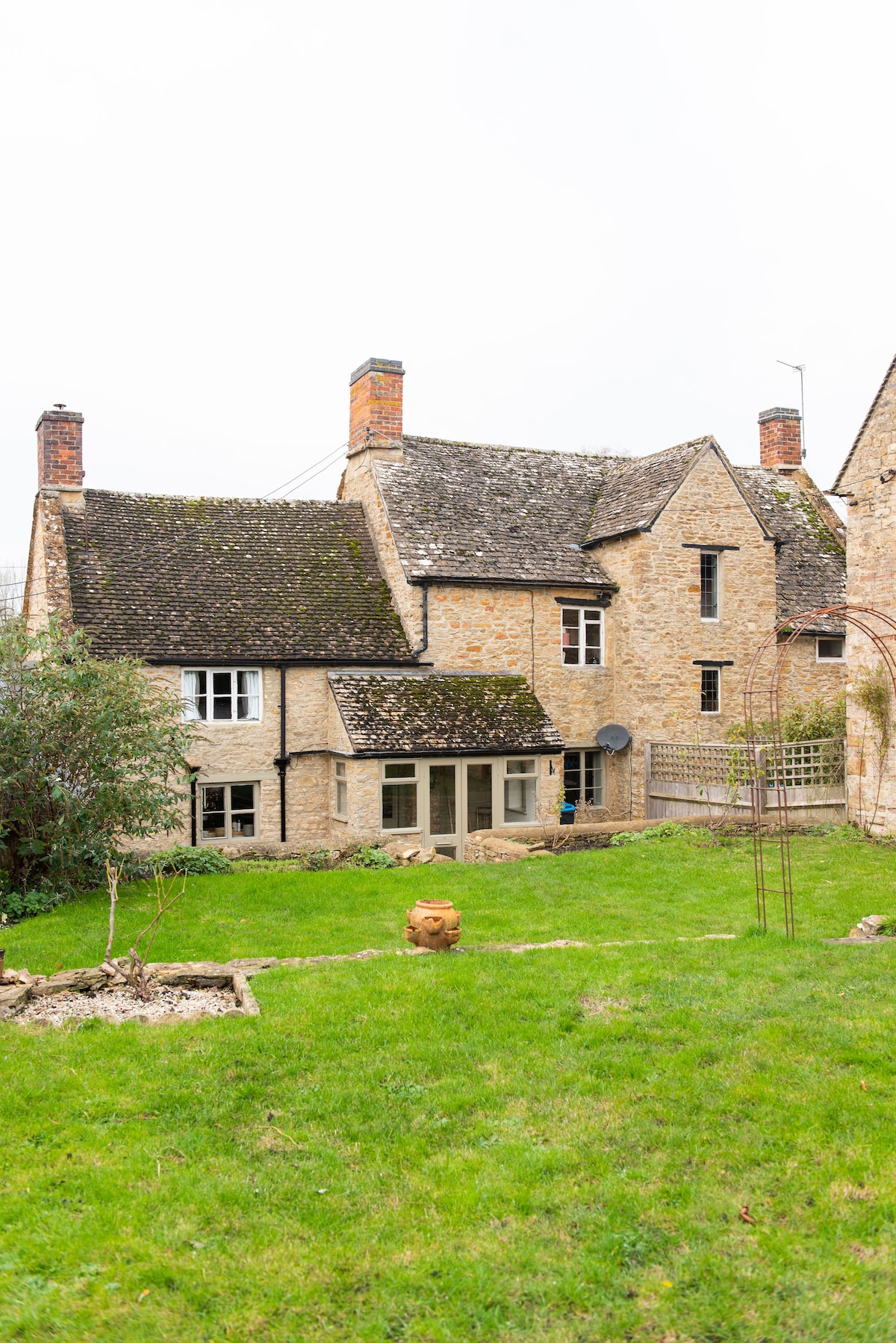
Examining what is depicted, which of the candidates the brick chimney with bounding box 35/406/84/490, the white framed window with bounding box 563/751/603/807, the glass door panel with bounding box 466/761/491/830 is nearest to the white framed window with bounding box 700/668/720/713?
the white framed window with bounding box 563/751/603/807

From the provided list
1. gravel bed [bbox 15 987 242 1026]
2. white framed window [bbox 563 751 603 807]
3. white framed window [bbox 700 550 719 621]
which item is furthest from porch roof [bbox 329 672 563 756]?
gravel bed [bbox 15 987 242 1026]

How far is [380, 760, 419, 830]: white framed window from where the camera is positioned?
21.6 metres

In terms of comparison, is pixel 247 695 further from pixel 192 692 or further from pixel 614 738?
pixel 614 738

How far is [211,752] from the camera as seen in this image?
2192 centimetres

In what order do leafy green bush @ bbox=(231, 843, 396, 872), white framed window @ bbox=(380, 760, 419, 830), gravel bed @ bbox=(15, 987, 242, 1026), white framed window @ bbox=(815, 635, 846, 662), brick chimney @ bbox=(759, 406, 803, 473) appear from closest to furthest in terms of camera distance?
gravel bed @ bbox=(15, 987, 242, 1026), leafy green bush @ bbox=(231, 843, 396, 872), white framed window @ bbox=(380, 760, 419, 830), white framed window @ bbox=(815, 635, 846, 662), brick chimney @ bbox=(759, 406, 803, 473)

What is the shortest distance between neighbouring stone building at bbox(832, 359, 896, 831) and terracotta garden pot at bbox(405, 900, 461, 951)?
38.2 feet

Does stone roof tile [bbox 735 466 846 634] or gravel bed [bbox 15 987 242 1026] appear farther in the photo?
stone roof tile [bbox 735 466 846 634]

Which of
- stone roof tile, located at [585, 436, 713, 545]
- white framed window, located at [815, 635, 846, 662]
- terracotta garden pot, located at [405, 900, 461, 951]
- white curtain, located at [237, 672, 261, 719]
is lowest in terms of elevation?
terracotta garden pot, located at [405, 900, 461, 951]

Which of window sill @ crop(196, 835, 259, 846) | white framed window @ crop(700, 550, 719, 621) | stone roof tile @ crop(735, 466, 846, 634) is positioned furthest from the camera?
stone roof tile @ crop(735, 466, 846, 634)

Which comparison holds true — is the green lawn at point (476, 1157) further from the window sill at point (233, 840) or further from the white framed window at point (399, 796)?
the window sill at point (233, 840)

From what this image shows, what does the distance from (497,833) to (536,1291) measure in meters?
15.6

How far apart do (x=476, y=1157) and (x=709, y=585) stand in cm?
2183

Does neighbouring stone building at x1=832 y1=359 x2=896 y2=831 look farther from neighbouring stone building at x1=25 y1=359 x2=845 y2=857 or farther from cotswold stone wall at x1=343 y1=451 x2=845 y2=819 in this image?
neighbouring stone building at x1=25 y1=359 x2=845 y2=857

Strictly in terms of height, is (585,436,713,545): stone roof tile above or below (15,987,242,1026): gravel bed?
above
